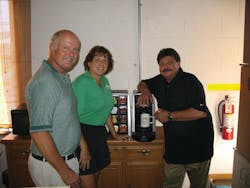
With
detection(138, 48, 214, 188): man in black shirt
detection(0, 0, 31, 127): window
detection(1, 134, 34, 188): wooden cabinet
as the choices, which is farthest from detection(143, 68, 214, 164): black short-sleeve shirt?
detection(0, 0, 31, 127): window

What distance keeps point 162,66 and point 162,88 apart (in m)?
0.18

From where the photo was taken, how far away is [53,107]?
4.46 ft

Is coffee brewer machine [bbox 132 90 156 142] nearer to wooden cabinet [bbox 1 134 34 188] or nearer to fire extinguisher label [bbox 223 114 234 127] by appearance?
fire extinguisher label [bbox 223 114 234 127]

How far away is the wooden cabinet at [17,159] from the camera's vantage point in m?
2.43

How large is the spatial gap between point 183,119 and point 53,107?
1027 millimetres

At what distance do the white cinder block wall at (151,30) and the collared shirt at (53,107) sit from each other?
1.25 m

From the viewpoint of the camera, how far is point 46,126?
133 cm

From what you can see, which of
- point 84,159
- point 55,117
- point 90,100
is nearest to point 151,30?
point 90,100

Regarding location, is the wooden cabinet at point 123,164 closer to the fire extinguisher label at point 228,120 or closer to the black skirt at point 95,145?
the black skirt at point 95,145

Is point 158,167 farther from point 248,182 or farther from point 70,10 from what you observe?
Result: point 70,10

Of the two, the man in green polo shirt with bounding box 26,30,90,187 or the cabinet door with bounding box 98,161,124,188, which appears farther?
the cabinet door with bounding box 98,161,124,188

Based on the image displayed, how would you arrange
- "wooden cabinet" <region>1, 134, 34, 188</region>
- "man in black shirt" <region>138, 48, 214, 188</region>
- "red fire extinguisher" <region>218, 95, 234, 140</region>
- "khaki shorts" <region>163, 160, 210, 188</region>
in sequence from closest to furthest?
"man in black shirt" <region>138, 48, 214, 188</region>, "khaki shorts" <region>163, 160, 210, 188</region>, "wooden cabinet" <region>1, 134, 34, 188</region>, "red fire extinguisher" <region>218, 95, 234, 140</region>

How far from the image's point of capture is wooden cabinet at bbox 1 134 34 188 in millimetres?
2434

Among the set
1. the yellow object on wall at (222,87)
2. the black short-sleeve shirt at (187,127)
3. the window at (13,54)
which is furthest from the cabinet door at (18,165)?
the yellow object on wall at (222,87)
